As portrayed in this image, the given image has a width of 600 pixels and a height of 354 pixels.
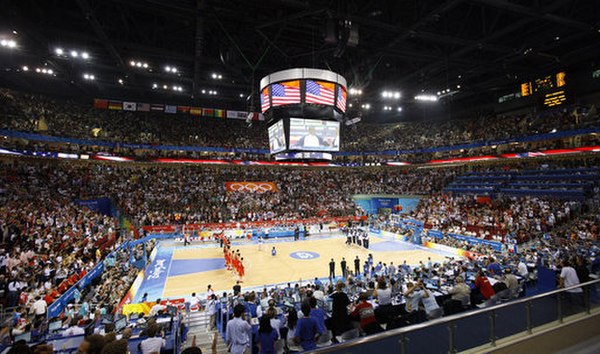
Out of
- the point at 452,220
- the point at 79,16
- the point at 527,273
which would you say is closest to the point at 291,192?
the point at 452,220

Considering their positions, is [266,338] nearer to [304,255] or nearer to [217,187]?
[304,255]

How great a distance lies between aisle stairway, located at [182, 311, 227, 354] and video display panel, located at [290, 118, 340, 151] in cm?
799

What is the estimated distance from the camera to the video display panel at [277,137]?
551 inches

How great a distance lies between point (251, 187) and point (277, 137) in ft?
74.9

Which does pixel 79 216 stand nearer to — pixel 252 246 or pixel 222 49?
pixel 252 246

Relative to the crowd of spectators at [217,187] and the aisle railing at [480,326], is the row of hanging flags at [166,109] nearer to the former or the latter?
the crowd of spectators at [217,187]

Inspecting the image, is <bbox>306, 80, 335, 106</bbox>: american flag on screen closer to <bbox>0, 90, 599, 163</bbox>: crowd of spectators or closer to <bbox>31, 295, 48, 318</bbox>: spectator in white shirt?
<bbox>0, 90, 599, 163</bbox>: crowd of spectators

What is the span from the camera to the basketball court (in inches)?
622

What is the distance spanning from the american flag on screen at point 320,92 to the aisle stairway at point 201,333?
32.7ft

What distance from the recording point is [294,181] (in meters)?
40.1

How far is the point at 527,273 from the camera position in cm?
922

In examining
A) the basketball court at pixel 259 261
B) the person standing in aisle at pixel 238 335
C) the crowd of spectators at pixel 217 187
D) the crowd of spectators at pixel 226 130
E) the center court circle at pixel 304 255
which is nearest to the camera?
the person standing in aisle at pixel 238 335

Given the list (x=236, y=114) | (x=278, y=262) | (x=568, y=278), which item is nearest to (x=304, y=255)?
(x=278, y=262)

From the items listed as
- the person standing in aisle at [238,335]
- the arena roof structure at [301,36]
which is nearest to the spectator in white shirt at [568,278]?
the person standing in aisle at [238,335]
